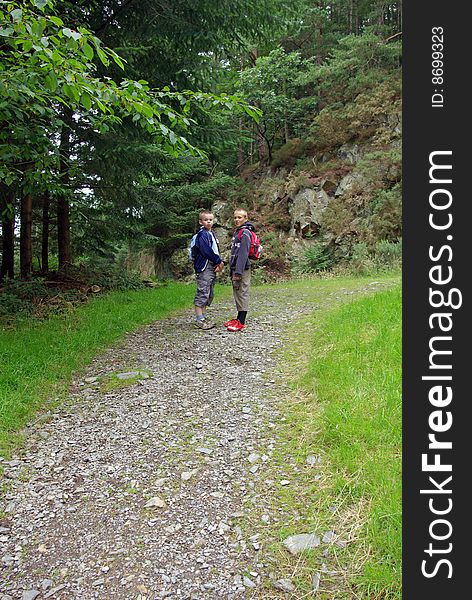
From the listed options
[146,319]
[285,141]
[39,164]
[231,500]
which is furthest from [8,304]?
[285,141]

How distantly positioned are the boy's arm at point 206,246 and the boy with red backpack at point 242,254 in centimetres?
43

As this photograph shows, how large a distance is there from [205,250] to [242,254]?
2.53ft

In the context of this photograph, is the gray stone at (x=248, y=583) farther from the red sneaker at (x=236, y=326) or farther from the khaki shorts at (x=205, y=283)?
the khaki shorts at (x=205, y=283)

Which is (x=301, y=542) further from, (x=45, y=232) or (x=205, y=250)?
(x=45, y=232)

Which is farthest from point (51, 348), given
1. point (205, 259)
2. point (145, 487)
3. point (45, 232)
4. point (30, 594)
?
point (45, 232)

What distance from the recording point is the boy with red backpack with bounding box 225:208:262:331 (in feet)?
22.7

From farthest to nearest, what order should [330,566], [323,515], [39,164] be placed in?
[39,164] < [323,515] < [330,566]

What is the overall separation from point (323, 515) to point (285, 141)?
76.5 feet

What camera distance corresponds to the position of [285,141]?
2367 cm

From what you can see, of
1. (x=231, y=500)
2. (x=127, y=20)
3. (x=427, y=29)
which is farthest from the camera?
(x=127, y=20)

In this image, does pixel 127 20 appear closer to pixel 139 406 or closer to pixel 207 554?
pixel 139 406

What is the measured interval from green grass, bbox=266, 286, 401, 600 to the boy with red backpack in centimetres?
181

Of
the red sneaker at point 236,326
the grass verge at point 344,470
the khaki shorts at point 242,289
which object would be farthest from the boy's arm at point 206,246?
the grass verge at point 344,470

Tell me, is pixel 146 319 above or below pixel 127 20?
below
